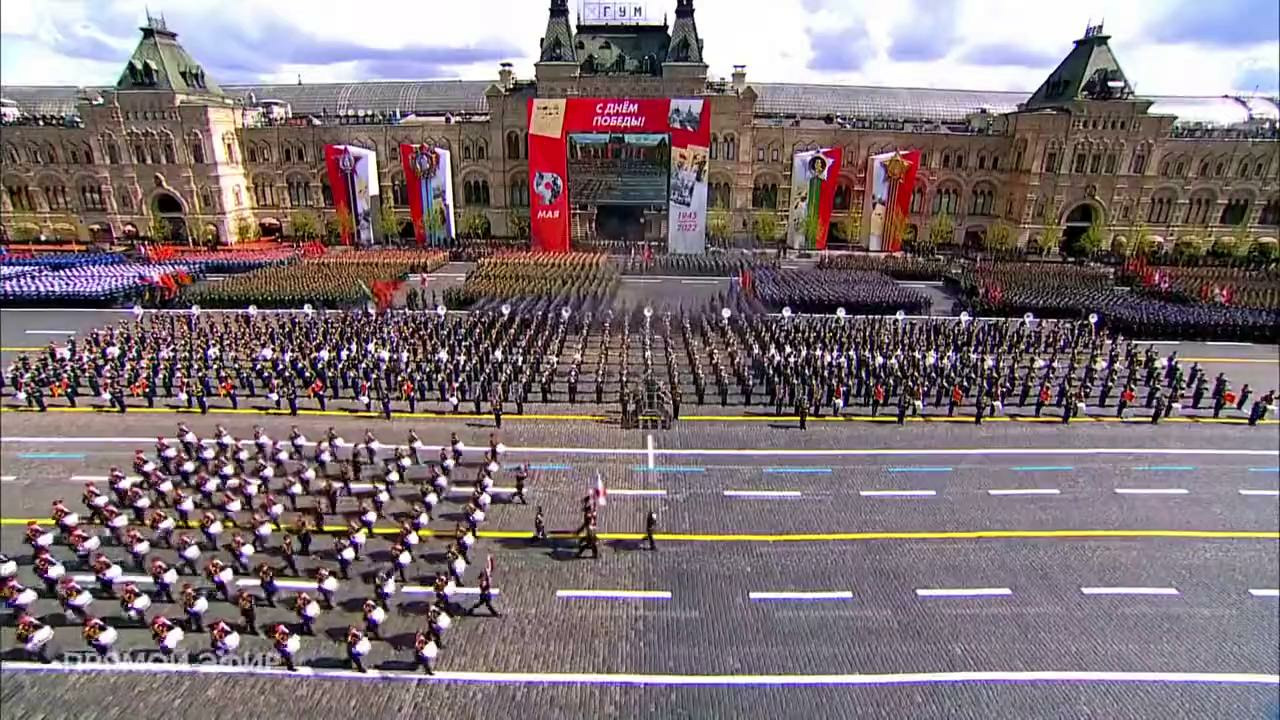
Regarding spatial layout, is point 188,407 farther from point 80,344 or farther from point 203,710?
point 203,710

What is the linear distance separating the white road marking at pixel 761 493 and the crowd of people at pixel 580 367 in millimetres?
5586

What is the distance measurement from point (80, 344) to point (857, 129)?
65.3 metres

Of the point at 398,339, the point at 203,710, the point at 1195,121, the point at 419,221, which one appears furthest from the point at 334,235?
the point at 1195,121

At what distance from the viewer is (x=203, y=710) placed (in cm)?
1270

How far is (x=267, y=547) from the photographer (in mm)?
17438

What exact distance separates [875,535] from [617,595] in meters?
8.01

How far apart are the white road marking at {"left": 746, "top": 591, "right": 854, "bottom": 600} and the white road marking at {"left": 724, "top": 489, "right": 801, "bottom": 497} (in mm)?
4632

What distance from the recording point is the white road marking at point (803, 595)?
1595cm

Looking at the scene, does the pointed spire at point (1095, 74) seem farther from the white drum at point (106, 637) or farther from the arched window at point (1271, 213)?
the white drum at point (106, 637)

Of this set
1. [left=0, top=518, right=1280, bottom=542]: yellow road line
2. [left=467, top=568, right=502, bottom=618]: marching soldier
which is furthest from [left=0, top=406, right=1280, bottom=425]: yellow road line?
[left=467, top=568, right=502, bottom=618]: marching soldier

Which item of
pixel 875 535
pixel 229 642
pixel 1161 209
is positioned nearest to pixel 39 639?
pixel 229 642

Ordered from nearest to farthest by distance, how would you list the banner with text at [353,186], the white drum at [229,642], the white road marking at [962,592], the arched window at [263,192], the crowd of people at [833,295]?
the white drum at [229,642]
the white road marking at [962,592]
the crowd of people at [833,295]
the banner with text at [353,186]
the arched window at [263,192]

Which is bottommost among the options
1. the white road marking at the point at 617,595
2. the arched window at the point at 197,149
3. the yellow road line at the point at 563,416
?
the white road marking at the point at 617,595

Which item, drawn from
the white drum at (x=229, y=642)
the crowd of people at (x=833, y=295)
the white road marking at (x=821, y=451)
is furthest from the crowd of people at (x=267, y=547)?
the crowd of people at (x=833, y=295)
